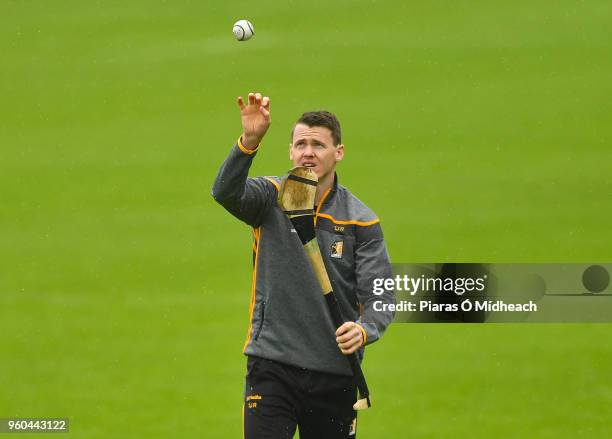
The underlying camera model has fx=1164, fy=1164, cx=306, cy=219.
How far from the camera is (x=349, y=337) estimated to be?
3.64 metres

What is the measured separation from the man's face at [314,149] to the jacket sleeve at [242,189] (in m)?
0.15

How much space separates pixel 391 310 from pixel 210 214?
284 centimetres

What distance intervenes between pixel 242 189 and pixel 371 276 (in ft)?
1.68

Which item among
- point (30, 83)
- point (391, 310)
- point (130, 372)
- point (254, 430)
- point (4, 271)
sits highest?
point (30, 83)

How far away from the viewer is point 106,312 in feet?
20.7

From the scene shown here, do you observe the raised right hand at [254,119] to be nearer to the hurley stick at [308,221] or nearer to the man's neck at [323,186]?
the hurley stick at [308,221]

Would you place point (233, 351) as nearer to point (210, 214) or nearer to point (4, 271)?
point (210, 214)

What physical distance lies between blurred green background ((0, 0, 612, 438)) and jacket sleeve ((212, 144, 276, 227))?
229 cm

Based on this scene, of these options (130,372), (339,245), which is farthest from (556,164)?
(339,245)

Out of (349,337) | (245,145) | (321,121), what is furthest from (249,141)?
(349,337)

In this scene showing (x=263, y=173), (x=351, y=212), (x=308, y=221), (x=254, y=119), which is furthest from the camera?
(x=263, y=173)

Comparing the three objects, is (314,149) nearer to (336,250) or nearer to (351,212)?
(351,212)

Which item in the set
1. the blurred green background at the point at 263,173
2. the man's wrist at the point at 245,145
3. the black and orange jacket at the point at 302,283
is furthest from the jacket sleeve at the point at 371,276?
the blurred green background at the point at 263,173

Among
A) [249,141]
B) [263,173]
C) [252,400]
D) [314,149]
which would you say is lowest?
[252,400]
